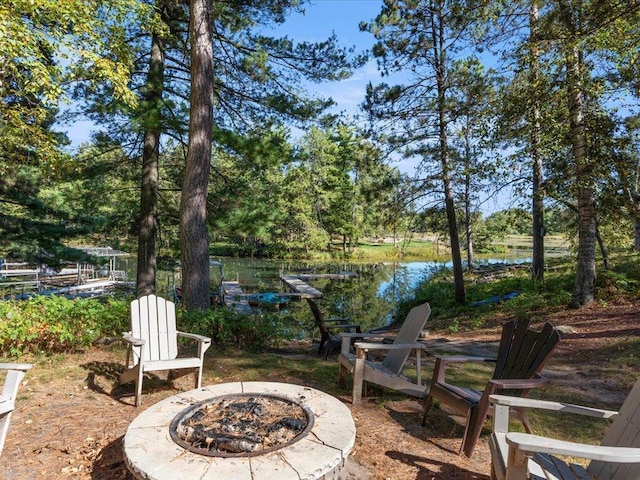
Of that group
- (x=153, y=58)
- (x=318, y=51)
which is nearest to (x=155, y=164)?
(x=153, y=58)

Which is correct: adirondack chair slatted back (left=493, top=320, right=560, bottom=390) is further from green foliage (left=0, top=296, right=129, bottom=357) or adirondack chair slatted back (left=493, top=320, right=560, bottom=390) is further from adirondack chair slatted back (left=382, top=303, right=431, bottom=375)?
green foliage (left=0, top=296, right=129, bottom=357)

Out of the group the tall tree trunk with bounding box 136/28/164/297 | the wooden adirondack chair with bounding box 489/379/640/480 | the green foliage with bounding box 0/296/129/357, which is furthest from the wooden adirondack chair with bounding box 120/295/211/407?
the tall tree trunk with bounding box 136/28/164/297

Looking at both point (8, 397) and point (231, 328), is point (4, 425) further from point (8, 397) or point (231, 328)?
point (231, 328)

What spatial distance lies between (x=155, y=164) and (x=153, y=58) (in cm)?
215

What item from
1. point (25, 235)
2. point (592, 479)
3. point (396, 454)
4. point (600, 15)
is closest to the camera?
point (592, 479)

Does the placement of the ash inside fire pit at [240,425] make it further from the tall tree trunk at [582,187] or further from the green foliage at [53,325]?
the tall tree trunk at [582,187]

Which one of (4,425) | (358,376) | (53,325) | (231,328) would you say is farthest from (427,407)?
(53,325)

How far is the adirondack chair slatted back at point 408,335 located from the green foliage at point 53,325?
128 inches

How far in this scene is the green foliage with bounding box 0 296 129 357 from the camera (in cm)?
416

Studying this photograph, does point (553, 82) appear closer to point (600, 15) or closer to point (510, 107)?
point (510, 107)

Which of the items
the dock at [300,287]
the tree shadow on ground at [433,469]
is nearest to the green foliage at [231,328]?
the tree shadow on ground at [433,469]

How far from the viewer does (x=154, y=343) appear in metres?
3.74

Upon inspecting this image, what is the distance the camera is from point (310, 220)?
102ft

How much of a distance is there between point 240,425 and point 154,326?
197 centimetres
